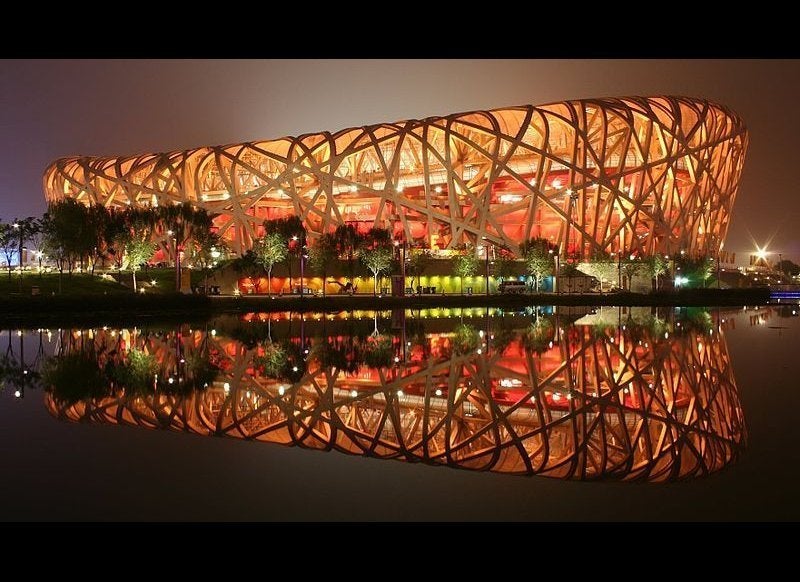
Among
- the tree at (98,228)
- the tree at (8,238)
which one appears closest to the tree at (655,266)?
the tree at (98,228)

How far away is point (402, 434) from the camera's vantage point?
10367mm

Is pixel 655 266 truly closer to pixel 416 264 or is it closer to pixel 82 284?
pixel 416 264

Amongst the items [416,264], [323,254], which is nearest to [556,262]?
[416,264]

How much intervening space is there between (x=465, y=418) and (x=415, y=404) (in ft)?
4.35

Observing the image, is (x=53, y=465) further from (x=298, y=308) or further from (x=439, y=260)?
(x=439, y=260)

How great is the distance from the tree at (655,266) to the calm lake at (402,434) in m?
45.1

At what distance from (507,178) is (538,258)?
42.9ft

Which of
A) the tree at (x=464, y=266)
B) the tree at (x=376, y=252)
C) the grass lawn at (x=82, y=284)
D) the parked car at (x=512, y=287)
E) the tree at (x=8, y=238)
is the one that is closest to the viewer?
the grass lawn at (x=82, y=284)

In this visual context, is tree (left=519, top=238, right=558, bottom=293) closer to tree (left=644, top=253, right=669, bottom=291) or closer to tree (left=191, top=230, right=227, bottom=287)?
tree (left=644, top=253, right=669, bottom=291)

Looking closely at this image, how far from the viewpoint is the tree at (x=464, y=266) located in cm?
6406

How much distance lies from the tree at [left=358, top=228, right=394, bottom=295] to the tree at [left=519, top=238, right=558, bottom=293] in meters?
11.9

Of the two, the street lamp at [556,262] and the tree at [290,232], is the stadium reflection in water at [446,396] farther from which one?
the street lamp at [556,262]
